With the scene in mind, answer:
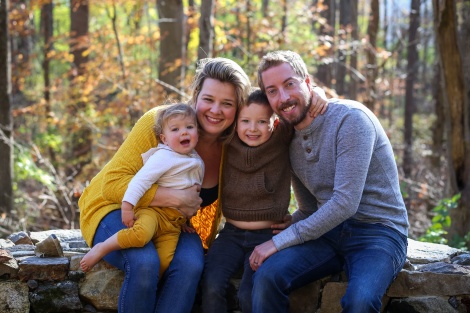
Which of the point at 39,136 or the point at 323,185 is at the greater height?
the point at 323,185

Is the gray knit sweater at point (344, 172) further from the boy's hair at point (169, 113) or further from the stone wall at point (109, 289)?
the boy's hair at point (169, 113)

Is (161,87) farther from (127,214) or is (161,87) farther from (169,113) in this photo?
(127,214)

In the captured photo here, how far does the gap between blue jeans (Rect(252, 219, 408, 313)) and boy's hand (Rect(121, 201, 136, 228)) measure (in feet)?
2.38

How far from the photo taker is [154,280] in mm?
3109

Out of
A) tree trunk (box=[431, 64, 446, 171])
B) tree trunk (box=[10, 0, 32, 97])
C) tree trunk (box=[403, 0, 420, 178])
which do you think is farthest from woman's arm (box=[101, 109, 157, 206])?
tree trunk (box=[403, 0, 420, 178])

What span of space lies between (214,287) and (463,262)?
162 centimetres

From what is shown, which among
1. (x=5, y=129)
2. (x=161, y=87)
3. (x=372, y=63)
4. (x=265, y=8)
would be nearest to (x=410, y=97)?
(x=265, y=8)

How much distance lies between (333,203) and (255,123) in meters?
0.65

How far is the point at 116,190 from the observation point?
334 centimetres

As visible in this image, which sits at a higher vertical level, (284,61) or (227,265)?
(284,61)

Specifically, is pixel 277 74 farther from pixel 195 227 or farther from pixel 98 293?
pixel 98 293

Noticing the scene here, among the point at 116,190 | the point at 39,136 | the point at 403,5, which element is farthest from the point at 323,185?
the point at 403,5

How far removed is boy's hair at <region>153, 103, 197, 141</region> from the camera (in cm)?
334

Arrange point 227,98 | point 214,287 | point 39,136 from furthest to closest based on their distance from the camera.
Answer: point 39,136, point 227,98, point 214,287
